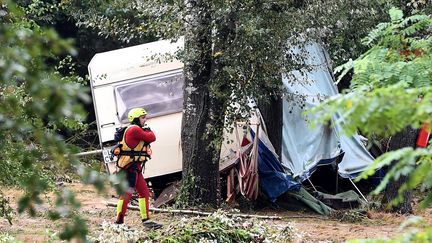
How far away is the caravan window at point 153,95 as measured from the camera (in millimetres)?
12094

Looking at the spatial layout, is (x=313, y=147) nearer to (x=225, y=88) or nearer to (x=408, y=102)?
(x=225, y=88)

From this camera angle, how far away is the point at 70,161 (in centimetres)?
236

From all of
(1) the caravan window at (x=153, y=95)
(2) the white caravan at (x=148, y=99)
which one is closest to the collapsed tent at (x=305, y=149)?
(2) the white caravan at (x=148, y=99)

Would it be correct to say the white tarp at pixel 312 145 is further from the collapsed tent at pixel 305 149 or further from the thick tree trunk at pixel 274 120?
the thick tree trunk at pixel 274 120

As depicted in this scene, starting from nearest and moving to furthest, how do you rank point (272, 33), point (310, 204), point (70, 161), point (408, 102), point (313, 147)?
point (70, 161) < point (408, 102) < point (272, 33) < point (310, 204) < point (313, 147)

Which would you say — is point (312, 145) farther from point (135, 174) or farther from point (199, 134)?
point (135, 174)

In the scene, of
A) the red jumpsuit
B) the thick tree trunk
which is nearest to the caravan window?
the thick tree trunk

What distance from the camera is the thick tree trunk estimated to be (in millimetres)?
12719

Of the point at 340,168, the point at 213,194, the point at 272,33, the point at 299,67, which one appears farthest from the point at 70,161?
the point at 340,168

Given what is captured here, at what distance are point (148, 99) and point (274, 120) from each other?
2208mm

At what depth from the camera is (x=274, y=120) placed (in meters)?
12.8

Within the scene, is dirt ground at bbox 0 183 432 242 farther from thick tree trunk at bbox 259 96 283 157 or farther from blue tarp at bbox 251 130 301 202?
thick tree trunk at bbox 259 96 283 157

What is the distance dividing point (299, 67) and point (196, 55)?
1.47m

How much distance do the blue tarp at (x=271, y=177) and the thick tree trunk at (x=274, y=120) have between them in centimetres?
92
